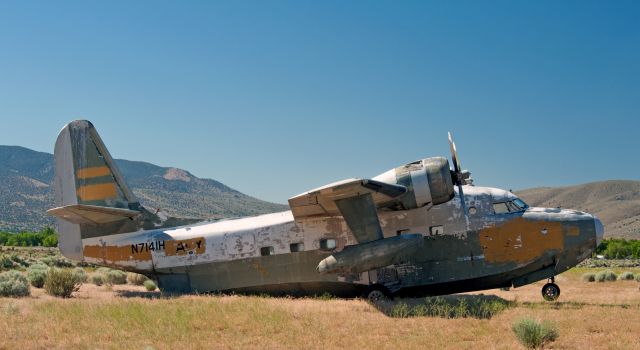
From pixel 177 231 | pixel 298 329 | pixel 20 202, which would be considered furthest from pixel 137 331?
pixel 20 202

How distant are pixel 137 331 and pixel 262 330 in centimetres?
264

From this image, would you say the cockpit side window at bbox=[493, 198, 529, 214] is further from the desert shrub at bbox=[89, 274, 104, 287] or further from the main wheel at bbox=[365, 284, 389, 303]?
the desert shrub at bbox=[89, 274, 104, 287]

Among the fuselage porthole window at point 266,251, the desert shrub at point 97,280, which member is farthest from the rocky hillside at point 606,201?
the fuselage porthole window at point 266,251

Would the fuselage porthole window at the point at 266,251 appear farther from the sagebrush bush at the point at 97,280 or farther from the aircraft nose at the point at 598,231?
the aircraft nose at the point at 598,231

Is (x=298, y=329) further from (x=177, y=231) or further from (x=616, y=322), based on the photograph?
(x=177, y=231)

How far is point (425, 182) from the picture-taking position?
16.4m

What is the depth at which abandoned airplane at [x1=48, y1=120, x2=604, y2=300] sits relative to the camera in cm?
1608

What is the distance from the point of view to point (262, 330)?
12.0m

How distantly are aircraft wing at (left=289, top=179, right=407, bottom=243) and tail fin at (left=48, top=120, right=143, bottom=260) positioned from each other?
24.2ft

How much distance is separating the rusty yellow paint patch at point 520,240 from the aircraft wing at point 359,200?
3.48 metres

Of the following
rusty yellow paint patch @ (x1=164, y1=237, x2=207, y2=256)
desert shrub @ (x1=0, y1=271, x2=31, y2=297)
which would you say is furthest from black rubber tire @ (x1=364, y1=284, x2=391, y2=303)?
desert shrub @ (x1=0, y1=271, x2=31, y2=297)

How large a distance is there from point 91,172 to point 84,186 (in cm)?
56

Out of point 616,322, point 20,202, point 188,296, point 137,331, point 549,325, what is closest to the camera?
point 549,325

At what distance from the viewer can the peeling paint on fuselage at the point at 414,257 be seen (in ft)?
56.1
